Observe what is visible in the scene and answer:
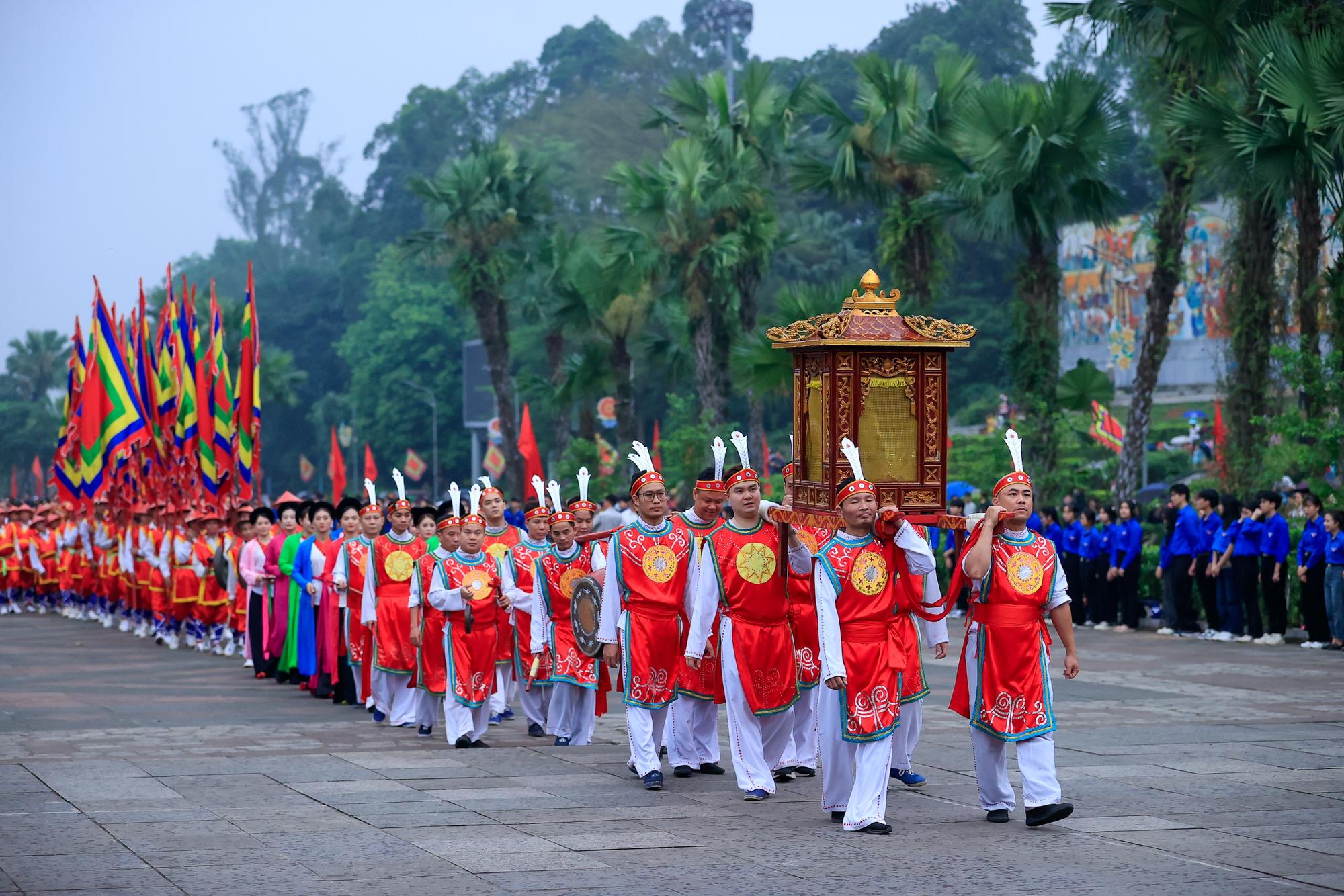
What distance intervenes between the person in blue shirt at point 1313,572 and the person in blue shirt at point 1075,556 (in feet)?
14.2

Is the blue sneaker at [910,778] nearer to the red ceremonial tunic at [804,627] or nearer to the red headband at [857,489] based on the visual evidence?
the red ceremonial tunic at [804,627]

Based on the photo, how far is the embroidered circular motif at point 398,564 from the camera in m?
14.3

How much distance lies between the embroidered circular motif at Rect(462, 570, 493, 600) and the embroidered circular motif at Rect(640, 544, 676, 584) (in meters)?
2.31

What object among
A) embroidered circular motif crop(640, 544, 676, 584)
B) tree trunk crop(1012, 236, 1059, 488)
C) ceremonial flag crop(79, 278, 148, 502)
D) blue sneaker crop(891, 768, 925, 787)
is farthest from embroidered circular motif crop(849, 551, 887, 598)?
ceremonial flag crop(79, 278, 148, 502)

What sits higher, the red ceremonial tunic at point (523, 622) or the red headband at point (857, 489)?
the red headband at point (857, 489)

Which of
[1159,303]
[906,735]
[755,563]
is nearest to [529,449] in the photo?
[1159,303]

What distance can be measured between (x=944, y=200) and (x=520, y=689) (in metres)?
14.3

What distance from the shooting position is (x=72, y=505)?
29547 millimetres

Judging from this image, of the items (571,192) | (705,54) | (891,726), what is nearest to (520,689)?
(891,726)

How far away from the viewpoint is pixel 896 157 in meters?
27.2

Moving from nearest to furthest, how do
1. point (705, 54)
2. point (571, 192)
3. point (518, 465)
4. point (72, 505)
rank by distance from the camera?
point (72, 505), point (518, 465), point (571, 192), point (705, 54)

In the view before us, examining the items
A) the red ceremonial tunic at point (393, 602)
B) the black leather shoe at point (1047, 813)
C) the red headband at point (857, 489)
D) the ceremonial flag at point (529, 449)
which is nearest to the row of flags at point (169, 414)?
the ceremonial flag at point (529, 449)

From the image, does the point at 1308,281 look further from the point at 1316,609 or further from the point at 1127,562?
the point at 1316,609

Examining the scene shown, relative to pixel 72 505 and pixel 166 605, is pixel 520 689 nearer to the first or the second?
pixel 166 605
